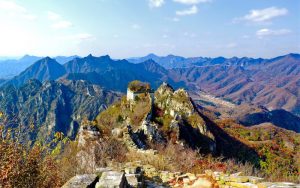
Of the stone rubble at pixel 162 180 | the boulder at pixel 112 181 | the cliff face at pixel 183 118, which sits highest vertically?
the boulder at pixel 112 181

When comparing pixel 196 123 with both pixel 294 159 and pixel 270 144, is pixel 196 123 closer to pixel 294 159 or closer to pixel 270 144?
pixel 294 159

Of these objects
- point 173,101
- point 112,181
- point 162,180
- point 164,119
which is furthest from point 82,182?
point 173,101

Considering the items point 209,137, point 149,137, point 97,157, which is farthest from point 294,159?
point 97,157

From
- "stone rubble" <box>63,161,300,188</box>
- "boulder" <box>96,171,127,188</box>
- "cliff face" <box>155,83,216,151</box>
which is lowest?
"cliff face" <box>155,83,216,151</box>

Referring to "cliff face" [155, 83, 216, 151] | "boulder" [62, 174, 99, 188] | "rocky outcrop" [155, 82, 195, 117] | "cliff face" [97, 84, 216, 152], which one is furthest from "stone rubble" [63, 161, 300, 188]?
"rocky outcrop" [155, 82, 195, 117]

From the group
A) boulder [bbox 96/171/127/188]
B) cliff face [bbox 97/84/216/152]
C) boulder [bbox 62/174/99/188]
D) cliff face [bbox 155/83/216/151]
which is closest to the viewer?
boulder [bbox 96/171/127/188]

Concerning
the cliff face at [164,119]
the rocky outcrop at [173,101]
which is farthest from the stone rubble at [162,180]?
the rocky outcrop at [173,101]

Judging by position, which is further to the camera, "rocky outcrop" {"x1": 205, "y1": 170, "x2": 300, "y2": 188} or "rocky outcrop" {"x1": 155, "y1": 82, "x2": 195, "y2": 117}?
"rocky outcrop" {"x1": 155, "y1": 82, "x2": 195, "y2": 117}

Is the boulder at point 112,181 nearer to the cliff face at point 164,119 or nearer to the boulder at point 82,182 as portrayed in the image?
the boulder at point 82,182

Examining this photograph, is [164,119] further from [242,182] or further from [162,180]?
[242,182]

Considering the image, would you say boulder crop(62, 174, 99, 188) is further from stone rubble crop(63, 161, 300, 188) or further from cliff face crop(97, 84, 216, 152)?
cliff face crop(97, 84, 216, 152)

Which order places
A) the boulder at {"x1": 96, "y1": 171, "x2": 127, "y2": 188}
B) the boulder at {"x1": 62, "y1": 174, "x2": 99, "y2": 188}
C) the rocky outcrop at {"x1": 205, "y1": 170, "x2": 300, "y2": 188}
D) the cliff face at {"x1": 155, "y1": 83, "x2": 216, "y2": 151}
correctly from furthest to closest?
the cliff face at {"x1": 155, "y1": 83, "x2": 216, "y2": 151} < the rocky outcrop at {"x1": 205, "y1": 170, "x2": 300, "y2": 188} < the boulder at {"x1": 62, "y1": 174, "x2": 99, "y2": 188} < the boulder at {"x1": 96, "y1": 171, "x2": 127, "y2": 188}
